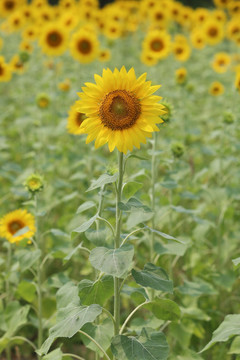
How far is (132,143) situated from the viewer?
1434 mm

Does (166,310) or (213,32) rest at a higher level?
(213,32)

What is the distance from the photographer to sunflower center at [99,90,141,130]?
1.46 meters

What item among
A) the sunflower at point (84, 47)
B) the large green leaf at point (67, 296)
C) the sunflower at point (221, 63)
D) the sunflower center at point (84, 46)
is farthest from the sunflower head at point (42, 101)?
the sunflower at point (221, 63)

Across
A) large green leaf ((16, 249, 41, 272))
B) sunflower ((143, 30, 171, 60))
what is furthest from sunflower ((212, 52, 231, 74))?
large green leaf ((16, 249, 41, 272))

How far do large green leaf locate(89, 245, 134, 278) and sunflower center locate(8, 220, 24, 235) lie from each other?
3.35 feet

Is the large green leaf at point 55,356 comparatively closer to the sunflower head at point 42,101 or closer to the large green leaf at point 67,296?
the large green leaf at point 67,296

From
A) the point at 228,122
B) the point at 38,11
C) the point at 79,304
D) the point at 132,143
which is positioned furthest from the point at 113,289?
the point at 38,11

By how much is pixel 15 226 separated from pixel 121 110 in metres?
1.14

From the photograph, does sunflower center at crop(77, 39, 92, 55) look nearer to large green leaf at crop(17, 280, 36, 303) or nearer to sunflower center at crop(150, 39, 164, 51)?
sunflower center at crop(150, 39, 164, 51)

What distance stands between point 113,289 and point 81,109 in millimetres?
621

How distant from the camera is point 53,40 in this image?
4.60m

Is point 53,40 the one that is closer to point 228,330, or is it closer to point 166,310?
point 166,310

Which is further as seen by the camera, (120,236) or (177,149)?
(177,149)

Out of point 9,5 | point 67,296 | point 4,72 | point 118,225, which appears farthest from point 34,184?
point 9,5
